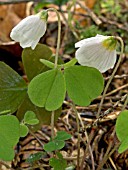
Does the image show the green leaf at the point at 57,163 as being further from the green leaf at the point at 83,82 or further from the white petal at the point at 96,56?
the white petal at the point at 96,56

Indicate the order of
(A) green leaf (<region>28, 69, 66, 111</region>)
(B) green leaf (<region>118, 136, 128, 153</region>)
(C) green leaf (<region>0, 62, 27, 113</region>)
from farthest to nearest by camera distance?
(C) green leaf (<region>0, 62, 27, 113</region>) → (A) green leaf (<region>28, 69, 66, 111</region>) → (B) green leaf (<region>118, 136, 128, 153</region>)

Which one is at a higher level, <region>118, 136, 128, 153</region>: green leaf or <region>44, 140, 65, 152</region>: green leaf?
<region>118, 136, 128, 153</region>: green leaf

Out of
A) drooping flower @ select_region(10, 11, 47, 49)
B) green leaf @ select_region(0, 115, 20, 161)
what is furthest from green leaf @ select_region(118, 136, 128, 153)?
drooping flower @ select_region(10, 11, 47, 49)

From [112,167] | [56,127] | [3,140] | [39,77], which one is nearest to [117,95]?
[56,127]

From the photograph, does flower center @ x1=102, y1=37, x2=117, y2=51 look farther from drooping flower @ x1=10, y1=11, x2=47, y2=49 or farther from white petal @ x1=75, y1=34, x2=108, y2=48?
drooping flower @ x1=10, y1=11, x2=47, y2=49

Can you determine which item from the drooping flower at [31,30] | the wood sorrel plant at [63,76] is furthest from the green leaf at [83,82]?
the drooping flower at [31,30]

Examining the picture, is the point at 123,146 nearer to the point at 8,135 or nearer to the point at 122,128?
the point at 122,128
